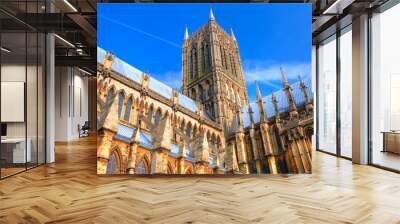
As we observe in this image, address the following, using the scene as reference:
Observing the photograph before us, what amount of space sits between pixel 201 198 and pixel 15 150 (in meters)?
4.23

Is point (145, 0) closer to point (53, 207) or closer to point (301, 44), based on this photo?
point (301, 44)

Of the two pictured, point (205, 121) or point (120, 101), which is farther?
point (205, 121)

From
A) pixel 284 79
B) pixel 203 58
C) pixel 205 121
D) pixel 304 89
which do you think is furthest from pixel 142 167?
→ pixel 304 89

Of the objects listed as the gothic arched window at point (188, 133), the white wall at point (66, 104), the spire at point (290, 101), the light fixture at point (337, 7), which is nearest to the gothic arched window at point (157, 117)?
the gothic arched window at point (188, 133)

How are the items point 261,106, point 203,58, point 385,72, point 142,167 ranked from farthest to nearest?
point 385,72, point 203,58, point 261,106, point 142,167

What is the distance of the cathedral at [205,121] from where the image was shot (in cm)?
671

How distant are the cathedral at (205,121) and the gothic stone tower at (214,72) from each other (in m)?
0.02

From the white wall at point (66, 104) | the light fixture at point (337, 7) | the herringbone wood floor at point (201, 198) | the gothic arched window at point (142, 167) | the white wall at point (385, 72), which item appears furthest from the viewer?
the white wall at point (66, 104)

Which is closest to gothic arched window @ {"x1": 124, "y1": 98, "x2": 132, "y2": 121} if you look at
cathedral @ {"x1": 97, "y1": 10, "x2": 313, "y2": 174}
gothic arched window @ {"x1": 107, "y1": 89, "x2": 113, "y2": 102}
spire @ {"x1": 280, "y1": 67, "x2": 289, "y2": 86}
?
cathedral @ {"x1": 97, "y1": 10, "x2": 313, "y2": 174}

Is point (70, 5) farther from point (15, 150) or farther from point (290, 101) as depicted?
point (290, 101)

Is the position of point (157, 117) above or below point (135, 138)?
above

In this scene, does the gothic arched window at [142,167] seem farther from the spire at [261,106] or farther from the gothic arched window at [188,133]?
the spire at [261,106]

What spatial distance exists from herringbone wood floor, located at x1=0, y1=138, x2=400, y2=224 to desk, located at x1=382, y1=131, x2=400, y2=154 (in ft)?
2.20

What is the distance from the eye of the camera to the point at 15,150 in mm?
7164
